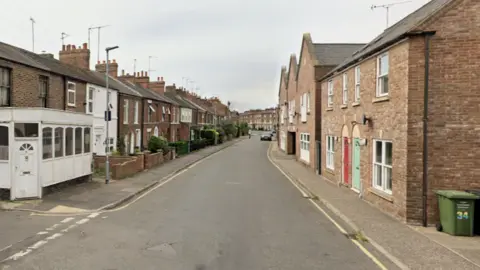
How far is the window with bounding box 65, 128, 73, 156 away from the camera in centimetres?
1518

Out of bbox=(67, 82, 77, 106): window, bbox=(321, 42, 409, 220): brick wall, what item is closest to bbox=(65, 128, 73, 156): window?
bbox=(67, 82, 77, 106): window

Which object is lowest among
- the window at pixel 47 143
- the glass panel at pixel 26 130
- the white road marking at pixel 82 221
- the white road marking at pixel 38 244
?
the white road marking at pixel 82 221

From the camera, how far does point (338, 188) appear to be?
55.1 feet

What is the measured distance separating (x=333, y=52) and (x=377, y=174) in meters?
16.3

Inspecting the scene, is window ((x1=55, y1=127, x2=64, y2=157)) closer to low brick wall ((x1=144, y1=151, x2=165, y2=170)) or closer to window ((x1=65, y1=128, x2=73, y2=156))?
window ((x1=65, y1=128, x2=73, y2=156))

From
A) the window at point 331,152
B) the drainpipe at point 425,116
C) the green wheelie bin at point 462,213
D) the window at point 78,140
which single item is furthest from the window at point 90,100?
the green wheelie bin at point 462,213

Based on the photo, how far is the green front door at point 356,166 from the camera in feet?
48.6

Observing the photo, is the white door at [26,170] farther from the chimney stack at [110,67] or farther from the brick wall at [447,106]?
the chimney stack at [110,67]

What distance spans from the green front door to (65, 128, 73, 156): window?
11.4 meters

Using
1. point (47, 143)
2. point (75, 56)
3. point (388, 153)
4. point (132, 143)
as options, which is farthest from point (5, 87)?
point (132, 143)

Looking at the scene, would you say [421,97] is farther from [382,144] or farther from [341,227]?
[341,227]

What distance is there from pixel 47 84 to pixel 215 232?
48.3ft

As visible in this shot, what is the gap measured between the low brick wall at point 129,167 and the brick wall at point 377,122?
10798 mm

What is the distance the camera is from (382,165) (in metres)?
12.2
